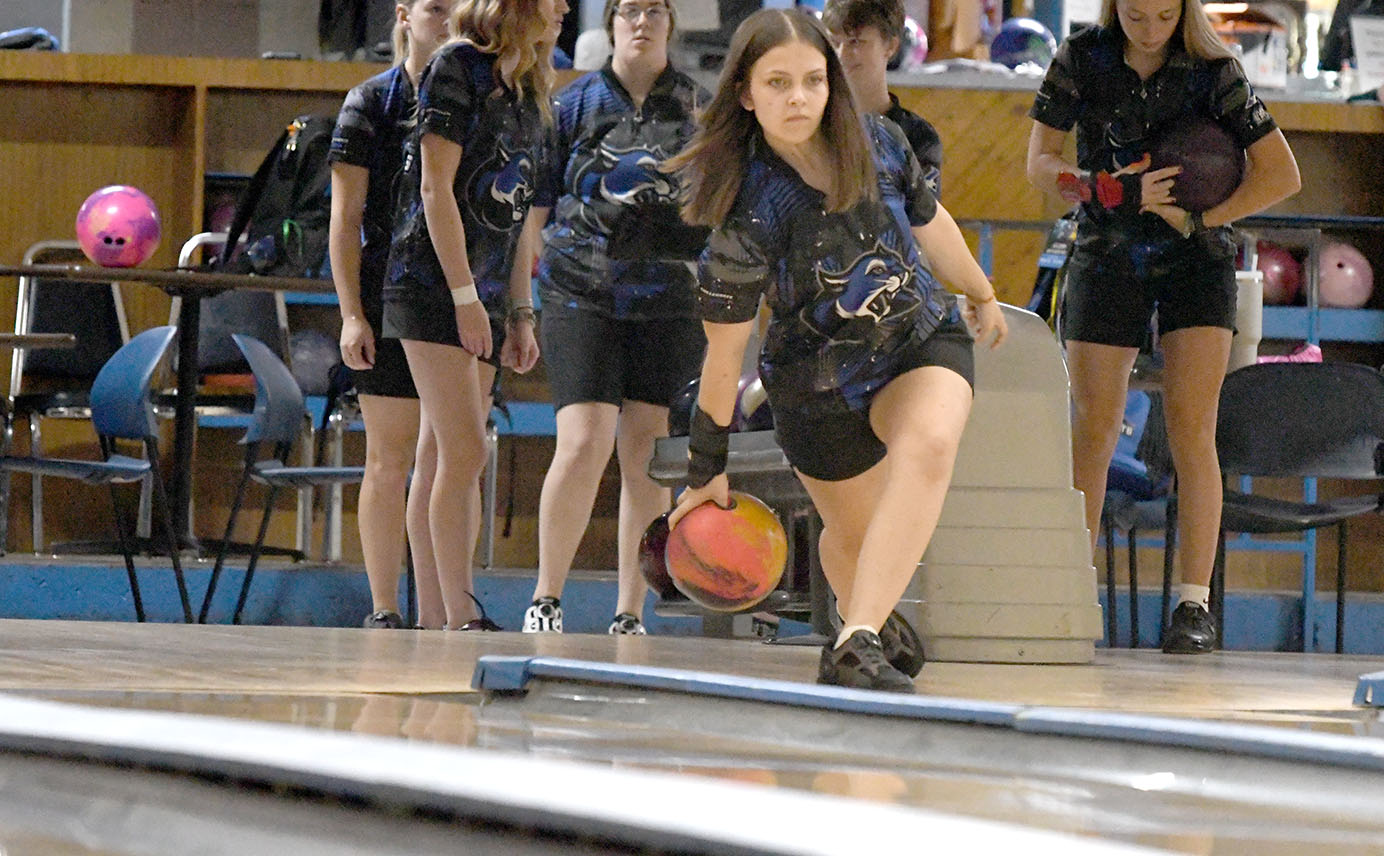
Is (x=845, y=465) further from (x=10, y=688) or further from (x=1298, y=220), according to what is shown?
(x=1298, y=220)

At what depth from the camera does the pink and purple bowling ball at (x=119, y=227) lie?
6984 mm

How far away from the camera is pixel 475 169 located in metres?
4.16

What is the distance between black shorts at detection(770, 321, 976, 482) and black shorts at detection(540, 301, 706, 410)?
1293 millimetres

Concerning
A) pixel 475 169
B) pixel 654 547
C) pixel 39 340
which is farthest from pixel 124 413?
pixel 654 547

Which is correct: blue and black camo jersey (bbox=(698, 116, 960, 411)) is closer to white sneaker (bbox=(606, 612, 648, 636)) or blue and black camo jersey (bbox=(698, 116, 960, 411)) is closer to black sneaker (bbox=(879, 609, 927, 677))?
black sneaker (bbox=(879, 609, 927, 677))

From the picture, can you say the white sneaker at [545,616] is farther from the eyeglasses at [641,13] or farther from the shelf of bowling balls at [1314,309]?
the shelf of bowling balls at [1314,309]

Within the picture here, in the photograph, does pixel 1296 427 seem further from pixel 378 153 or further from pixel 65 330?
pixel 65 330

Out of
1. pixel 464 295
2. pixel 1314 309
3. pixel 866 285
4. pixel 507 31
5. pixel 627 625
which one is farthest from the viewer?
pixel 1314 309

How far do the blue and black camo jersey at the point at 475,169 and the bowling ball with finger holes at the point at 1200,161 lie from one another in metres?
1.45

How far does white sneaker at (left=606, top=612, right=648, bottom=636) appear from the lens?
4.64 metres

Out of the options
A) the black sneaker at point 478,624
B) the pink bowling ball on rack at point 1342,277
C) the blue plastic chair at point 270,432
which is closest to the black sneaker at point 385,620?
the black sneaker at point 478,624

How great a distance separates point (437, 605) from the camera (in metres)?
4.56

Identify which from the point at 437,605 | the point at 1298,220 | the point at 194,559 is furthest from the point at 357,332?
the point at 1298,220

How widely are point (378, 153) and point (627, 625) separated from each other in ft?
4.29
